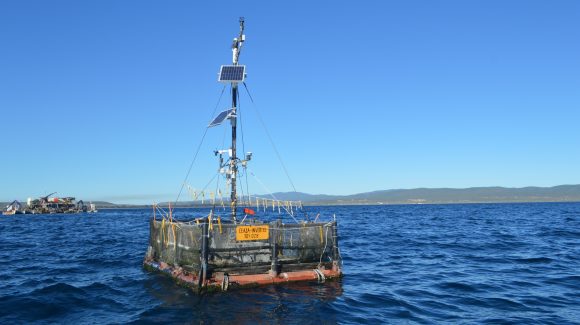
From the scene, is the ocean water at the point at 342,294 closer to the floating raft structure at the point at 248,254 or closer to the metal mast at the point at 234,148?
the floating raft structure at the point at 248,254

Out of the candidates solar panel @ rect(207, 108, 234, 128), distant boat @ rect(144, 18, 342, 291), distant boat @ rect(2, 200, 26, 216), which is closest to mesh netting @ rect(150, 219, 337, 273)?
distant boat @ rect(144, 18, 342, 291)

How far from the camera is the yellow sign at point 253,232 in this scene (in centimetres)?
1783

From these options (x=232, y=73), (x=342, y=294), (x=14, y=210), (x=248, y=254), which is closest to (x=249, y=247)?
(x=248, y=254)

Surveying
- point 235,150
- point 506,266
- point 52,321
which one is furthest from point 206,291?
point 506,266

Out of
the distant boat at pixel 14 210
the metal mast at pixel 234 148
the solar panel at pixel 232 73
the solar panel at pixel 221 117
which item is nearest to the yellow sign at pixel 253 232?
the metal mast at pixel 234 148

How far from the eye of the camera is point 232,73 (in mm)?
21391

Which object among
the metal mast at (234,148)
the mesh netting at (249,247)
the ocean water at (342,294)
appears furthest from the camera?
the metal mast at (234,148)

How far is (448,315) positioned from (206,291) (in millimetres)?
9052

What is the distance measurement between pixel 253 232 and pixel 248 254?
1.03 meters

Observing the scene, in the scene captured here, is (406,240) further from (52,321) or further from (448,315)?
(52,321)

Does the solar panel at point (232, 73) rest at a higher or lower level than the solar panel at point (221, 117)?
higher

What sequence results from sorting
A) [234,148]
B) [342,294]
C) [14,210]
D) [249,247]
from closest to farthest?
[342,294] < [249,247] < [234,148] < [14,210]

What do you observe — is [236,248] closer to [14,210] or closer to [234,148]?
[234,148]

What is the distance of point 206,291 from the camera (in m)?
17.2
